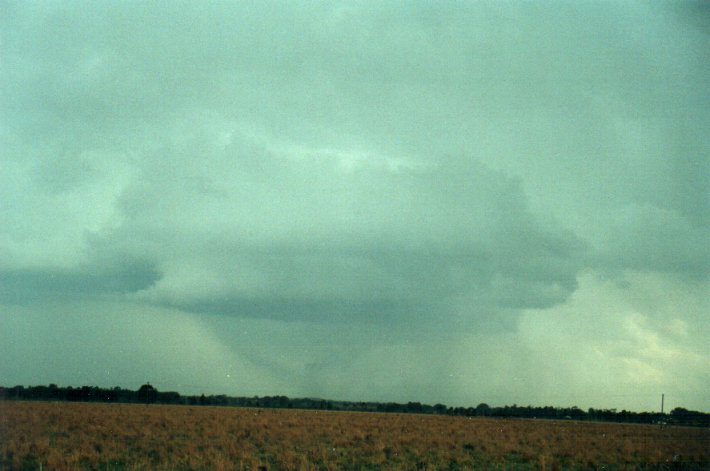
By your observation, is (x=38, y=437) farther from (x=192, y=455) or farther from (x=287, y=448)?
(x=287, y=448)

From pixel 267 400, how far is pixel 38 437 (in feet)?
434

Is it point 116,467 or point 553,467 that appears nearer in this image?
point 116,467

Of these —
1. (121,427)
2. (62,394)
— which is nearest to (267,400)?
(62,394)

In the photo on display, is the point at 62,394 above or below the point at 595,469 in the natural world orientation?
below

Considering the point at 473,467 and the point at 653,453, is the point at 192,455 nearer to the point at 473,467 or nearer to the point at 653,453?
the point at 473,467

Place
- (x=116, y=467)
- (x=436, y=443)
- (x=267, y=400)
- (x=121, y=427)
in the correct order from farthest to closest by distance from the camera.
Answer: (x=267, y=400) → (x=121, y=427) → (x=436, y=443) → (x=116, y=467)

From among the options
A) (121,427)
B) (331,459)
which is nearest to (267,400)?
(121,427)

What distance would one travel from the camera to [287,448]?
2800 centimetres

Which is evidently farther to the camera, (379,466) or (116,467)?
(379,466)

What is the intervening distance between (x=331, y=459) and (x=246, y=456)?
3.34 m

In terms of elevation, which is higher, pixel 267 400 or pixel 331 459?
pixel 331 459

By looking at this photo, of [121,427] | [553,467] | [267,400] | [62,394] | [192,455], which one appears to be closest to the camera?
[192,455]

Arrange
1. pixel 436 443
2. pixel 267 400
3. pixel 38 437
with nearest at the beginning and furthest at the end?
pixel 38 437 < pixel 436 443 < pixel 267 400

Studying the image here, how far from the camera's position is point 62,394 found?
93938mm
